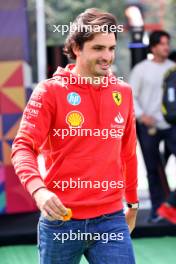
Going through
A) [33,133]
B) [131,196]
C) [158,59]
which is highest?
[33,133]

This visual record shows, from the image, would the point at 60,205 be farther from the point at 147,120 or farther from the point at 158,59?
the point at 158,59

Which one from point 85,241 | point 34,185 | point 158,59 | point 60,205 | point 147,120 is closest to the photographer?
point 60,205

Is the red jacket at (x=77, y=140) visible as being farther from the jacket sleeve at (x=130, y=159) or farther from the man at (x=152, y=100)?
the man at (x=152, y=100)

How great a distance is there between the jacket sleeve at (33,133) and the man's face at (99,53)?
7.7 inches

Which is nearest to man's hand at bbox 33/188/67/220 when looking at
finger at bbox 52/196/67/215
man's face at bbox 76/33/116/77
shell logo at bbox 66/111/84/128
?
finger at bbox 52/196/67/215

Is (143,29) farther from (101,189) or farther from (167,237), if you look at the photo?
(101,189)

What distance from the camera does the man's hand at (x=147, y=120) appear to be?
17.3 ft

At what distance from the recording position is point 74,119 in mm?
2484

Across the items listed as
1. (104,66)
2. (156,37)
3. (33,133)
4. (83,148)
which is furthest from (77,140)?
(156,37)

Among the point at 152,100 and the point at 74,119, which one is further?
the point at 152,100

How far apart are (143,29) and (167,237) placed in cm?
227

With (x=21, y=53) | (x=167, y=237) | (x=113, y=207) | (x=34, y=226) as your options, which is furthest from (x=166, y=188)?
(x=113, y=207)

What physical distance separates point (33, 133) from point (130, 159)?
56cm

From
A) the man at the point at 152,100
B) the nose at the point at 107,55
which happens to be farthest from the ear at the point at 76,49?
the man at the point at 152,100
